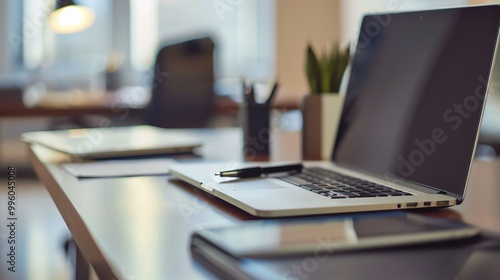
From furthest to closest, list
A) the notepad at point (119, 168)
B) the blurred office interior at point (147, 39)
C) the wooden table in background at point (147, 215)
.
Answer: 1. the blurred office interior at point (147, 39)
2. the notepad at point (119, 168)
3. the wooden table in background at point (147, 215)

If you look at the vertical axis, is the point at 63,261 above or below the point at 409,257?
below

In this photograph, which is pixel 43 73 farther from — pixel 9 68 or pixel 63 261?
pixel 63 261

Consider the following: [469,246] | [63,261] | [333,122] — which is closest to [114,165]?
[333,122]

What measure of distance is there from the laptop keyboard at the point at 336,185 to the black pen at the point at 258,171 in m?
0.01

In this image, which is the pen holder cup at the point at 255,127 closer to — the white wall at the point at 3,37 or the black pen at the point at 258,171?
the black pen at the point at 258,171

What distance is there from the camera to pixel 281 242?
1.56 ft

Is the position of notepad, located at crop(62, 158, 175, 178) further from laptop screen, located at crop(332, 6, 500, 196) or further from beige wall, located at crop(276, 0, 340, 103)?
beige wall, located at crop(276, 0, 340, 103)

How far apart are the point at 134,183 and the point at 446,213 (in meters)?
0.40

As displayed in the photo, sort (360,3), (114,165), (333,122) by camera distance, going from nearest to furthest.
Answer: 1. (114,165)
2. (333,122)
3. (360,3)

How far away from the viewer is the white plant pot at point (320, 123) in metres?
1.19

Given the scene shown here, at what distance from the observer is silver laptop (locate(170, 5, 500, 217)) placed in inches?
25.7

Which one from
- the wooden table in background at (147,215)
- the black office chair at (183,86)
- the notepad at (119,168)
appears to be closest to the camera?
the wooden table in background at (147,215)

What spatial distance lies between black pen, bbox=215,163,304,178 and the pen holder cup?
1.24 feet

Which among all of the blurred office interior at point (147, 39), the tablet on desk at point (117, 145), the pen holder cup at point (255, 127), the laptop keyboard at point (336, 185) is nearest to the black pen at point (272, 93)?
the pen holder cup at point (255, 127)
